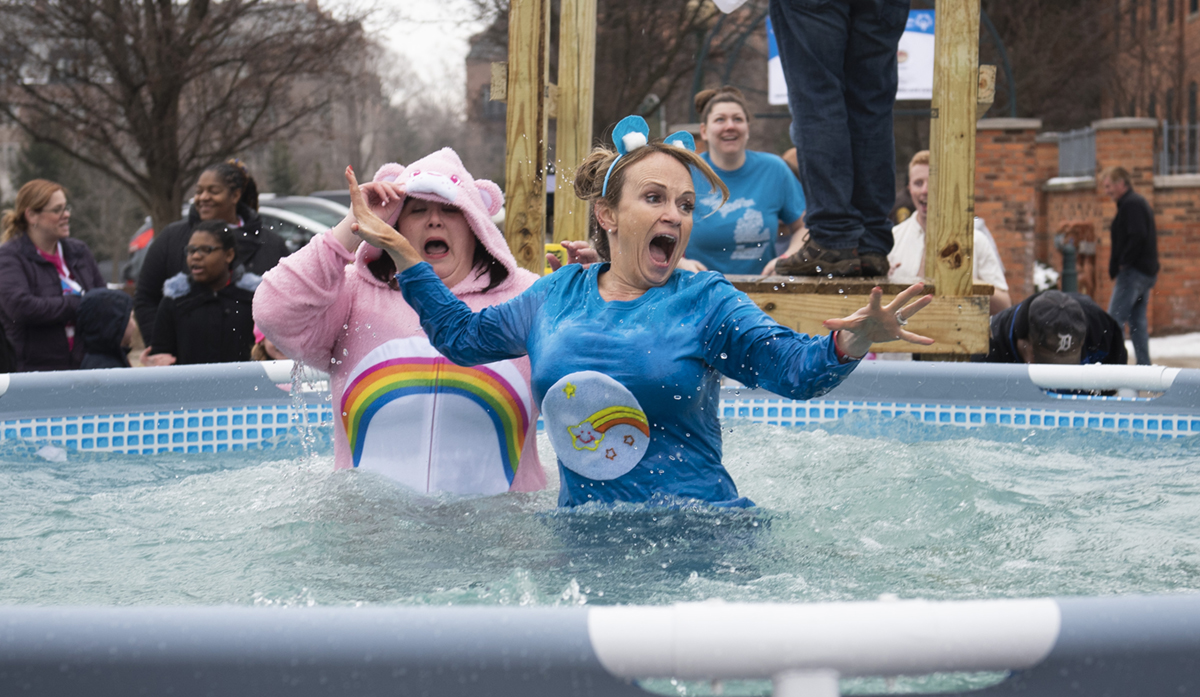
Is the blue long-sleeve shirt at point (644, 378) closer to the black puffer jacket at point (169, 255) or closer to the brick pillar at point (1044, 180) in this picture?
the black puffer jacket at point (169, 255)

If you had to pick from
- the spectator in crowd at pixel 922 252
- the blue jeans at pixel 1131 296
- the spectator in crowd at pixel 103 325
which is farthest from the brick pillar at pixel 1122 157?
the spectator in crowd at pixel 103 325

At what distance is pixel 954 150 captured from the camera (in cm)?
468

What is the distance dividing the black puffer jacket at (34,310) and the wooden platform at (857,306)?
3.78m

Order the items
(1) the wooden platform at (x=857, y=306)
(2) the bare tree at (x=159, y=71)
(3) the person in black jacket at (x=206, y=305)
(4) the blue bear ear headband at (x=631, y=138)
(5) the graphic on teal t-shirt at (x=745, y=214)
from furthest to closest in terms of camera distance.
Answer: (2) the bare tree at (x=159, y=71) → (5) the graphic on teal t-shirt at (x=745, y=214) → (3) the person in black jacket at (x=206, y=305) → (1) the wooden platform at (x=857, y=306) → (4) the blue bear ear headband at (x=631, y=138)

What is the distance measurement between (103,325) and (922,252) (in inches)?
166

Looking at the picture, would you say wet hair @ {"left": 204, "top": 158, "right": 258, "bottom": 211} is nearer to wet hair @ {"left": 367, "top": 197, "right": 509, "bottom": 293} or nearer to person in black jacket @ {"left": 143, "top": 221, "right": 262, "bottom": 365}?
person in black jacket @ {"left": 143, "top": 221, "right": 262, "bottom": 365}

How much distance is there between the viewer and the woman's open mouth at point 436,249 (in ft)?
11.4

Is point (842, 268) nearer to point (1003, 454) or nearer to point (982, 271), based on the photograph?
point (1003, 454)

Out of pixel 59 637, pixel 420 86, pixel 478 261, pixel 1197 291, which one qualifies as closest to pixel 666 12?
pixel 1197 291

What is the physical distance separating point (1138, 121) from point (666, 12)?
6943 mm

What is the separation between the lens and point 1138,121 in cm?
1623

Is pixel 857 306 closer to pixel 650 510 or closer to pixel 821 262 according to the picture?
pixel 821 262

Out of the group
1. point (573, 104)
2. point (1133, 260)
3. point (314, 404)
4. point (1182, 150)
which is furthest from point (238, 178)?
point (1182, 150)

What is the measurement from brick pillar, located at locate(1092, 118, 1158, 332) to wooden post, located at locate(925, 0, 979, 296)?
12568 millimetres
